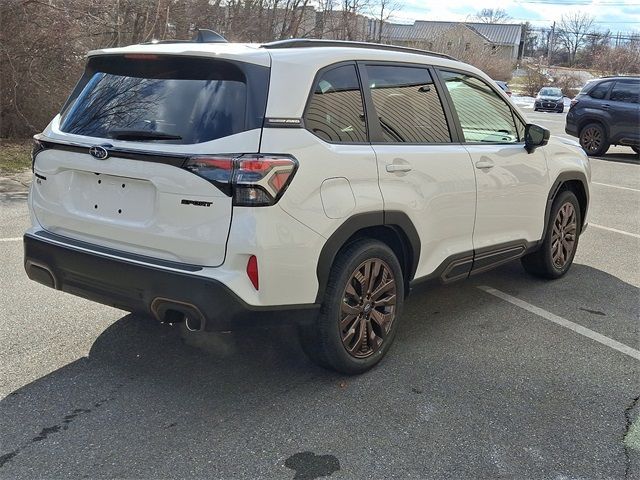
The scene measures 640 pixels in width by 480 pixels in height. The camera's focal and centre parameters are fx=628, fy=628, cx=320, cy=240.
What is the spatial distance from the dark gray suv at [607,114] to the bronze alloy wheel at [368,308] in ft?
41.3

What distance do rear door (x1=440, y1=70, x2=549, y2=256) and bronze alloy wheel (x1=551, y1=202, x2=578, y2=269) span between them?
44cm

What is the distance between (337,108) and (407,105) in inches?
27.6

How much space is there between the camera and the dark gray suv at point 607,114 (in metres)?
14.5

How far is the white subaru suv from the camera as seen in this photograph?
2.95m

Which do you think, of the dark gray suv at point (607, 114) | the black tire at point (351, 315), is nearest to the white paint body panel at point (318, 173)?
the black tire at point (351, 315)

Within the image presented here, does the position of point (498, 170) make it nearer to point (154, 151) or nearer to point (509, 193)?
point (509, 193)

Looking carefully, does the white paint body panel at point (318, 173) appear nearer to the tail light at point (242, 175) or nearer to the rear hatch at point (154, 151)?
the tail light at point (242, 175)

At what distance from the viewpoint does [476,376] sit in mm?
3695

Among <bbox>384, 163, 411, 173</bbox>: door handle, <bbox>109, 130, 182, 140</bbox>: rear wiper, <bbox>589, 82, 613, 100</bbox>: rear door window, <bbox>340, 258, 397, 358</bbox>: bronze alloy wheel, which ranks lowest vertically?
<bbox>340, 258, 397, 358</bbox>: bronze alloy wheel

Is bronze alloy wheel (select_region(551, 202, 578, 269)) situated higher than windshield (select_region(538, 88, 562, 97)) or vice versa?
windshield (select_region(538, 88, 562, 97))

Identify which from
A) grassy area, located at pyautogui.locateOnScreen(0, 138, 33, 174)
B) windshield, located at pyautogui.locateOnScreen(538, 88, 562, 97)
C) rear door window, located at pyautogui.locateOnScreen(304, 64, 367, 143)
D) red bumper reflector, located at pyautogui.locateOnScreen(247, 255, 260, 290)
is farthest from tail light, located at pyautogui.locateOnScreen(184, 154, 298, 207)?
windshield, located at pyautogui.locateOnScreen(538, 88, 562, 97)

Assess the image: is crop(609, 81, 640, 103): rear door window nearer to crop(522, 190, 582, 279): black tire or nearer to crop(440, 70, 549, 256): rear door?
crop(522, 190, 582, 279): black tire

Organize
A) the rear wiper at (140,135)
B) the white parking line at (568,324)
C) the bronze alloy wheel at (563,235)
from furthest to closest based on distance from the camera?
the bronze alloy wheel at (563,235) → the white parking line at (568,324) → the rear wiper at (140,135)

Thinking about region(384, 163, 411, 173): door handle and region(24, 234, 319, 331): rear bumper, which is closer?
region(24, 234, 319, 331): rear bumper
